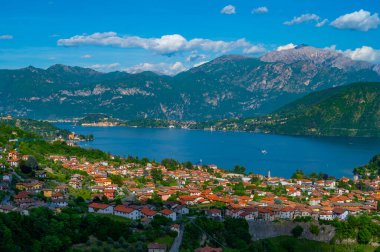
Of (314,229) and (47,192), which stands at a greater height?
(47,192)

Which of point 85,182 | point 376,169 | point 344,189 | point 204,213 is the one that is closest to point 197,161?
point 376,169

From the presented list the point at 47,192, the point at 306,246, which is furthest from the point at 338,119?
the point at 47,192

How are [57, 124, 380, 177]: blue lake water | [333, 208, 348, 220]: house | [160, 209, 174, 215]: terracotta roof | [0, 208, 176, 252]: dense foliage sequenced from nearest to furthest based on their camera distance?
[0, 208, 176, 252]: dense foliage < [160, 209, 174, 215]: terracotta roof < [333, 208, 348, 220]: house < [57, 124, 380, 177]: blue lake water

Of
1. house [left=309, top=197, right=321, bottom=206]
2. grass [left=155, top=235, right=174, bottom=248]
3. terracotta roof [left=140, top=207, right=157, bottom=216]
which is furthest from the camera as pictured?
house [left=309, top=197, right=321, bottom=206]

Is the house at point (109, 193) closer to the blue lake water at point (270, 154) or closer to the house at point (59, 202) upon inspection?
the house at point (59, 202)

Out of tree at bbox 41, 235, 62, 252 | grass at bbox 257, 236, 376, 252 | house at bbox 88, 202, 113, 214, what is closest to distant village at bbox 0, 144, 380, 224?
house at bbox 88, 202, 113, 214

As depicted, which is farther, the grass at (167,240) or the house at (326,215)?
the house at (326,215)

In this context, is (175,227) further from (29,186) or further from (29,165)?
(29,165)

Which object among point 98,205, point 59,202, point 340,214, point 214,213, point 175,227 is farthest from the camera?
point 340,214

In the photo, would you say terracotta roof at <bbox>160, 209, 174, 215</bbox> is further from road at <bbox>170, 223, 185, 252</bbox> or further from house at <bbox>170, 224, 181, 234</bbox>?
house at <bbox>170, 224, 181, 234</bbox>

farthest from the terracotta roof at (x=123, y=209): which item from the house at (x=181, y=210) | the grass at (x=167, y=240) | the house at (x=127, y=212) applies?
the grass at (x=167, y=240)

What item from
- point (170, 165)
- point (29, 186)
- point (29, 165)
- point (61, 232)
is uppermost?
point (29, 165)
